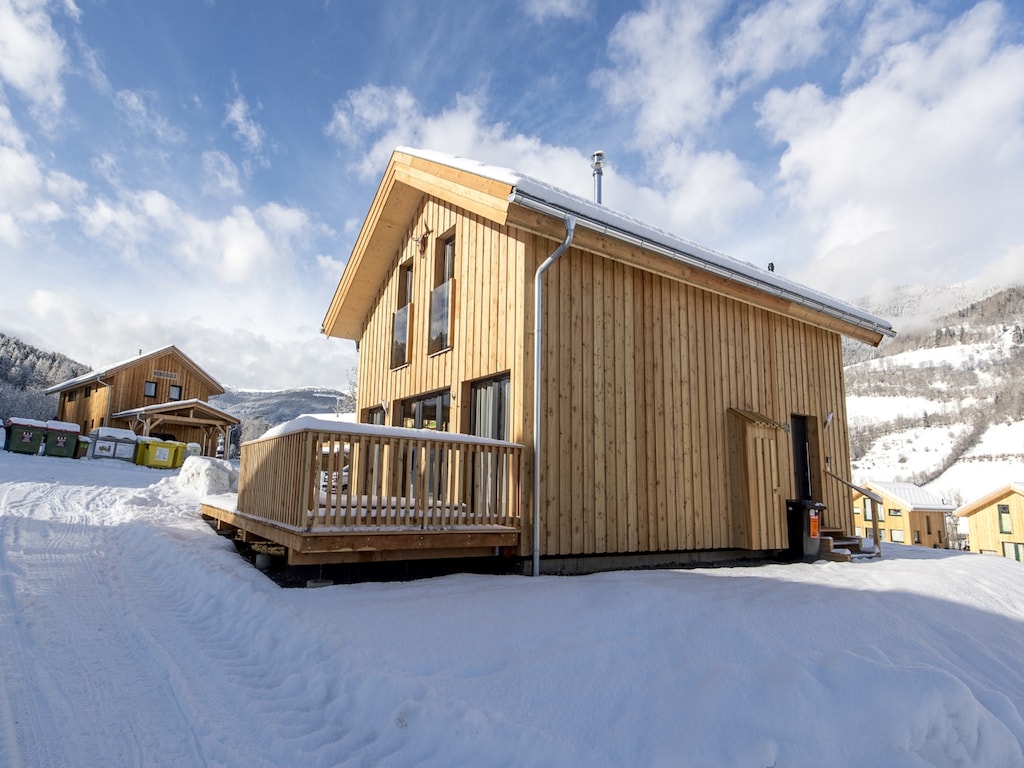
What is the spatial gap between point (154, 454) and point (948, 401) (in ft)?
446

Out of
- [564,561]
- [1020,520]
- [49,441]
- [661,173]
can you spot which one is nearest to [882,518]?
[1020,520]

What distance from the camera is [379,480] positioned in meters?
6.25

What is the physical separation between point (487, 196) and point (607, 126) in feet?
20.3

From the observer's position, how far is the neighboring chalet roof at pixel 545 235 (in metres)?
7.05

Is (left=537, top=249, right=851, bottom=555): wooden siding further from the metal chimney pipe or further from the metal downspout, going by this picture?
the metal chimney pipe

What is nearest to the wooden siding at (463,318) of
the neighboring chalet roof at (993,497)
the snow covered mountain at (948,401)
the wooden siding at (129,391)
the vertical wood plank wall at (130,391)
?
the wooden siding at (129,391)

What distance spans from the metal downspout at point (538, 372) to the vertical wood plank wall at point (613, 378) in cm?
10

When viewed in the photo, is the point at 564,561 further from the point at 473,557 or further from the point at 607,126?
the point at 607,126

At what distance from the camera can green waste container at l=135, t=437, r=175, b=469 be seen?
79.1ft

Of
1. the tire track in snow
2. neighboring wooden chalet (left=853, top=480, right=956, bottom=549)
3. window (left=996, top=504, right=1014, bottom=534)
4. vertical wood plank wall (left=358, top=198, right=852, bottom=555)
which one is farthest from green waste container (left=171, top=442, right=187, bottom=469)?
window (left=996, top=504, right=1014, bottom=534)

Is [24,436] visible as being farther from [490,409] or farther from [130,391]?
[490,409]

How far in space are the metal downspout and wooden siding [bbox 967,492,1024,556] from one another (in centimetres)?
4108

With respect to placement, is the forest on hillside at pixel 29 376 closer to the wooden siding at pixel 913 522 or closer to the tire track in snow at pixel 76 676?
the tire track in snow at pixel 76 676

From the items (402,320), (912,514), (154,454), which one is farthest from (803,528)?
(912,514)
